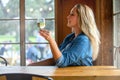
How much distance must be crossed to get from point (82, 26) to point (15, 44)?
2793 mm

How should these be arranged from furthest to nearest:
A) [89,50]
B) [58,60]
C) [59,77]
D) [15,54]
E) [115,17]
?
[15,54], [115,17], [89,50], [58,60], [59,77]

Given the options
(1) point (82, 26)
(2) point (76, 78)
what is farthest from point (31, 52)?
(2) point (76, 78)

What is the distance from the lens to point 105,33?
3.86m

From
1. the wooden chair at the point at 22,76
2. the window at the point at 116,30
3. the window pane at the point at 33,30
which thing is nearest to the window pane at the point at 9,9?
the window pane at the point at 33,30

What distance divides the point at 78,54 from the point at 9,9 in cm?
304

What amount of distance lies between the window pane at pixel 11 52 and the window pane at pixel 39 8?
64 cm

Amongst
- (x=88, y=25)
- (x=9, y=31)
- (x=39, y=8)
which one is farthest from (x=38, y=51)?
(x=88, y=25)

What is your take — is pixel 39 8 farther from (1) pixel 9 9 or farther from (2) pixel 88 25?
(2) pixel 88 25

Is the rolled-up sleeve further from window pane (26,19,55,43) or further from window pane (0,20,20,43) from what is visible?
window pane (0,20,20,43)

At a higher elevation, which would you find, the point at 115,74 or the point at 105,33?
the point at 105,33

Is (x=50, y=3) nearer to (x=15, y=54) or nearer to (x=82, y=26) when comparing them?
(x=15, y=54)

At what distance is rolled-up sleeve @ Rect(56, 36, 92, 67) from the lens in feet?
6.64

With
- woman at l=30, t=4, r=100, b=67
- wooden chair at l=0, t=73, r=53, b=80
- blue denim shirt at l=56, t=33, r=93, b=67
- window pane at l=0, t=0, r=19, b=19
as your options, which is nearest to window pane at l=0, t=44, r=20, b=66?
window pane at l=0, t=0, r=19, b=19

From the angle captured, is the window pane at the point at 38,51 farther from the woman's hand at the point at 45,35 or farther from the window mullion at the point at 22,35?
the woman's hand at the point at 45,35
